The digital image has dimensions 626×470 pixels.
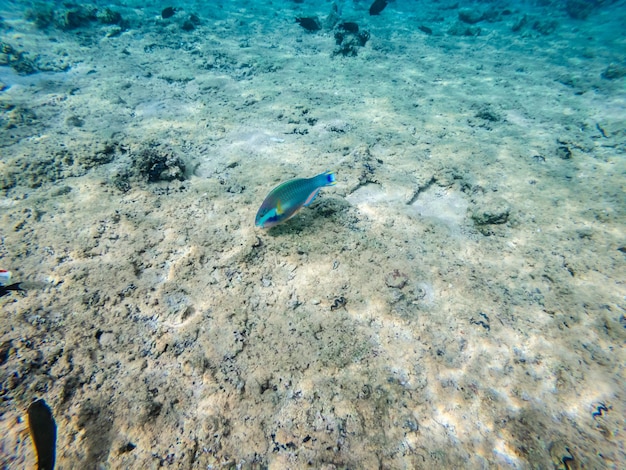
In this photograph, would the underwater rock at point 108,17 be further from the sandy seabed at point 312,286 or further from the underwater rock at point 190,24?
the sandy seabed at point 312,286

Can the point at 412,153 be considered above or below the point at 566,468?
above

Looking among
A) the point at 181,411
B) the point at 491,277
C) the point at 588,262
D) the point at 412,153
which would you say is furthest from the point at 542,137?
the point at 181,411

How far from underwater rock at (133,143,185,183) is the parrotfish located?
1879mm

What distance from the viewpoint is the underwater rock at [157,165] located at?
134 inches

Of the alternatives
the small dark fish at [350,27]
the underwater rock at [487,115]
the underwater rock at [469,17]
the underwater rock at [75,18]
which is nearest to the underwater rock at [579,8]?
the underwater rock at [469,17]

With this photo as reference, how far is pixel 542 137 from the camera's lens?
505 cm

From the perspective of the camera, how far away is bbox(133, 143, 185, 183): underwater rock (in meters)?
3.41

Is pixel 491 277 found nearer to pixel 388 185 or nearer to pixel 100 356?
pixel 388 185

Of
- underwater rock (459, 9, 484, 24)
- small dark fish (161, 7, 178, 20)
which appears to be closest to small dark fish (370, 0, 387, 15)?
underwater rock (459, 9, 484, 24)

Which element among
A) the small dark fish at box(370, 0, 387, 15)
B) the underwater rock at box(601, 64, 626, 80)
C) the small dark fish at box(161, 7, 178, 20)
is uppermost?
the small dark fish at box(370, 0, 387, 15)

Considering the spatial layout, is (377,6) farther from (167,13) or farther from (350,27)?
(167,13)

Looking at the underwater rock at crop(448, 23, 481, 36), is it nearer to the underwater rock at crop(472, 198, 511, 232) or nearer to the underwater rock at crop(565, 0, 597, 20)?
the underwater rock at crop(565, 0, 597, 20)

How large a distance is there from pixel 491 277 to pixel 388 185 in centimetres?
161

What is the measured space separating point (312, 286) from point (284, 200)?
802 millimetres
